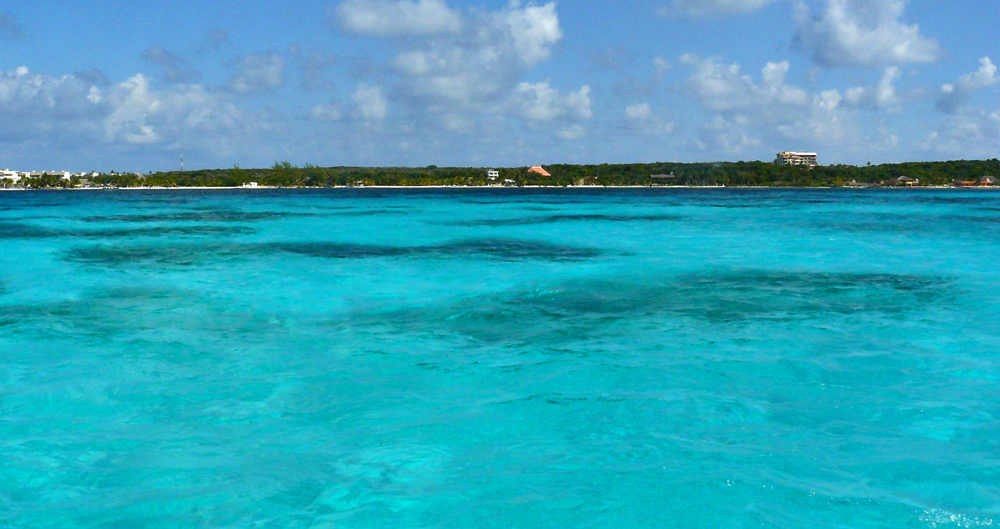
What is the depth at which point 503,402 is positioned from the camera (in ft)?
25.9

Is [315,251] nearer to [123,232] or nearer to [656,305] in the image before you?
[656,305]

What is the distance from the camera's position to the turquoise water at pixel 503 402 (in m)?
5.63

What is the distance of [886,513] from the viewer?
17.8ft

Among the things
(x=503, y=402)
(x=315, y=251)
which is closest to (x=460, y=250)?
(x=315, y=251)

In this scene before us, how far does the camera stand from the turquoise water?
18.5 feet

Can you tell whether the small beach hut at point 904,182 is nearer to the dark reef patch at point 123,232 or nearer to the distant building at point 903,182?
the distant building at point 903,182

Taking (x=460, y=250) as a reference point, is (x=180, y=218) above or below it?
above

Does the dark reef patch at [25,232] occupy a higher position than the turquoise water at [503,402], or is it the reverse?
the dark reef patch at [25,232]

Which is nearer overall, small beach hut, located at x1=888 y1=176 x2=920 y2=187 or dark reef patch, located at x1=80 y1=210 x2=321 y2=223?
dark reef patch, located at x1=80 y1=210 x2=321 y2=223

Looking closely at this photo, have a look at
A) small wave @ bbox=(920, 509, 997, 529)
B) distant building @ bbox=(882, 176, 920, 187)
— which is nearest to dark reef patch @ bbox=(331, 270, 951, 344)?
small wave @ bbox=(920, 509, 997, 529)

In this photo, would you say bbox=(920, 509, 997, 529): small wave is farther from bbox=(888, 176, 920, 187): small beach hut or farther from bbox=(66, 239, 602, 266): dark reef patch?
bbox=(888, 176, 920, 187): small beach hut

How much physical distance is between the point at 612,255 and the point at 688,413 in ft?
51.8

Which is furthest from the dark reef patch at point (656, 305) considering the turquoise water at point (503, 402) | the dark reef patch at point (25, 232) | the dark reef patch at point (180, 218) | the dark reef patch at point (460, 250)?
the dark reef patch at point (180, 218)

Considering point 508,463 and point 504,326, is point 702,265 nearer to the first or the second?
point 504,326
